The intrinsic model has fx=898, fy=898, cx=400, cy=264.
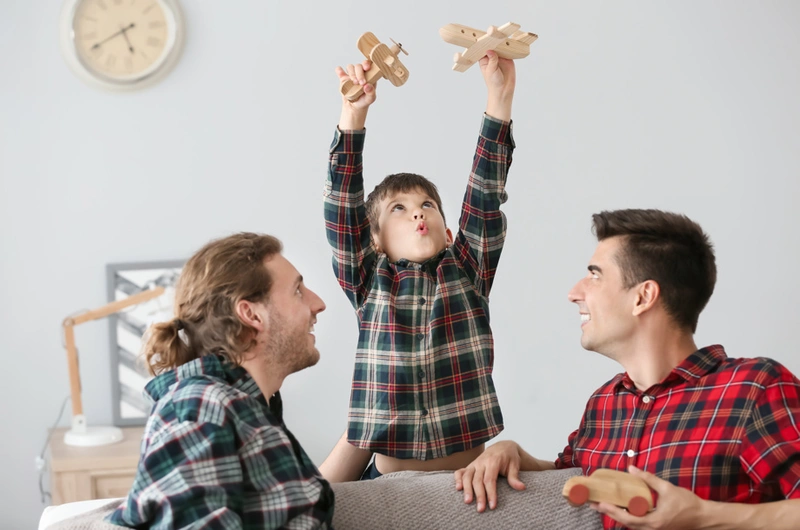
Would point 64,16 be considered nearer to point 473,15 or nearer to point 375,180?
point 375,180

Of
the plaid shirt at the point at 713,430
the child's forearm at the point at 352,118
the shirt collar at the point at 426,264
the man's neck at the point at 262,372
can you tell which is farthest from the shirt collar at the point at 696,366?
the child's forearm at the point at 352,118

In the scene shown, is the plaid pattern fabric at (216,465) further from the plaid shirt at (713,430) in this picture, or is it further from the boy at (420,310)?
the plaid shirt at (713,430)

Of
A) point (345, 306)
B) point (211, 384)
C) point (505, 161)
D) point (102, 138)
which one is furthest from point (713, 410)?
point (102, 138)

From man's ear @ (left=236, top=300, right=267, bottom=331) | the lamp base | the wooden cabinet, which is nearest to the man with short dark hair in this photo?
man's ear @ (left=236, top=300, right=267, bottom=331)

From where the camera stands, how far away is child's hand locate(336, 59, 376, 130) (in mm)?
1757

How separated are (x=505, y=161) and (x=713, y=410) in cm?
70

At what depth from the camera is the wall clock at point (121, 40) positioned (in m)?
3.38

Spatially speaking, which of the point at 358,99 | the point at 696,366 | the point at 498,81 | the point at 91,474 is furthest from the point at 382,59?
the point at 91,474

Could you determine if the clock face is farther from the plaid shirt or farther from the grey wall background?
the plaid shirt

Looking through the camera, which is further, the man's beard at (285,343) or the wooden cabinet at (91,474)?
the wooden cabinet at (91,474)

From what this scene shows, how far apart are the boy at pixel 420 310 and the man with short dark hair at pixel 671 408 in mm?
191

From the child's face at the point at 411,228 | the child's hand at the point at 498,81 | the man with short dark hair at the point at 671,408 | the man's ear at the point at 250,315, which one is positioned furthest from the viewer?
the child's face at the point at 411,228

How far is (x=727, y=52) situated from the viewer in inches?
144

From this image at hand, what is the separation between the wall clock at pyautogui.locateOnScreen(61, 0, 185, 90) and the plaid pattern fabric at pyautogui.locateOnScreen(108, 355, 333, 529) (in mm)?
2248
